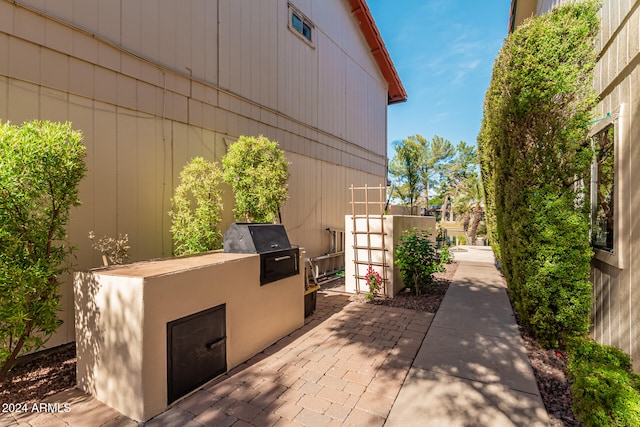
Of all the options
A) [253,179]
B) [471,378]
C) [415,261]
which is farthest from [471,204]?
[471,378]

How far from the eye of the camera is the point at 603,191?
3729mm

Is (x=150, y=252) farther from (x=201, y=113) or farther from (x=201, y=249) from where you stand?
(x=201, y=113)

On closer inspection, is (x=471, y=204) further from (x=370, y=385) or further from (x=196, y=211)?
(x=370, y=385)

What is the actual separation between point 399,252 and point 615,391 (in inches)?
154

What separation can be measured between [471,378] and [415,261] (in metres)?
3.09

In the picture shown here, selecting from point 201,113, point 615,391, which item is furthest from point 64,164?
point 615,391

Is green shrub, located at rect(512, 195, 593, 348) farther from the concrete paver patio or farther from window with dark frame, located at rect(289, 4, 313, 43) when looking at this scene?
window with dark frame, located at rect(289, 4, 313, 43)

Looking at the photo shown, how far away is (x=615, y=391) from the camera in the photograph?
2.14 metres

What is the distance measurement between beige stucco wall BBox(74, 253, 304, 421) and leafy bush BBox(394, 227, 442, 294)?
12.3 ft

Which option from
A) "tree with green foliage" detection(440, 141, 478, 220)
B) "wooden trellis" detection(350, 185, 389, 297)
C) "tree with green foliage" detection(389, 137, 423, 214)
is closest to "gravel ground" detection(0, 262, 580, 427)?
"wooden trellis" detection(350, 185, 389, 297)

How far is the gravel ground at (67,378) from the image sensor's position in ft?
8.43

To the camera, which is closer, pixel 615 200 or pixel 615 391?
pixel 615 391

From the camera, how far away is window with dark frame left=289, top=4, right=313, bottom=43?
7.61 m

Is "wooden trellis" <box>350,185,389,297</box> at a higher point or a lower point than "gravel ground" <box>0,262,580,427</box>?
higher
